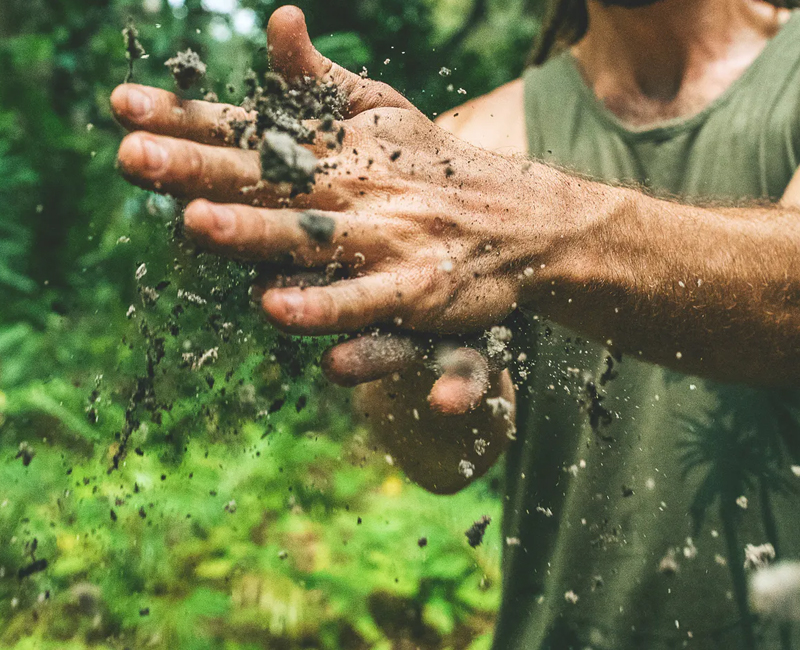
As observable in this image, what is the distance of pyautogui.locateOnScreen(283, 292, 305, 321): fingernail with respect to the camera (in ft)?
2.44

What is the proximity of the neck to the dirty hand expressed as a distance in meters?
0.99

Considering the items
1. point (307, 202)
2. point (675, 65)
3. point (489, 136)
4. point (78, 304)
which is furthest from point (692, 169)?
point (78, 304)

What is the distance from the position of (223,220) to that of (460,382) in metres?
0.38

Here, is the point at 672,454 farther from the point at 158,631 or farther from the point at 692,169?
the point at 158,631

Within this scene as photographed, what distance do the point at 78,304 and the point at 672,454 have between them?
107 inches

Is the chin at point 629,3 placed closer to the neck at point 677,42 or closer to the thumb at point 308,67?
the neck at point 677,42

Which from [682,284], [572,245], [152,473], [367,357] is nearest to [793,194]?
[682,284]

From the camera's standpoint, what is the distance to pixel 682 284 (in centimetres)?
101

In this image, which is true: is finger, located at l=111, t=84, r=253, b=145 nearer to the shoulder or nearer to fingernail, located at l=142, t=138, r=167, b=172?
fingernail, located at l=142, t=138, r=167, b=172

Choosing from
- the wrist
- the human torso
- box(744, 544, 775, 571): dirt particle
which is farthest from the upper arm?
box(744, 544, 775, 571): dirt particle

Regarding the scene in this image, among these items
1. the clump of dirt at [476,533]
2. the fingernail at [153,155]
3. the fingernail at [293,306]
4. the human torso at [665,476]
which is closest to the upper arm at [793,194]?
the human torso at [665,476]

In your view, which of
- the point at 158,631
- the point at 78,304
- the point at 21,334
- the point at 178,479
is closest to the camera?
the point at 158,631

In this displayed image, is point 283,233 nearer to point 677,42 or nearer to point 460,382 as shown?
point 460,382

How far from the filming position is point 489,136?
175cm
